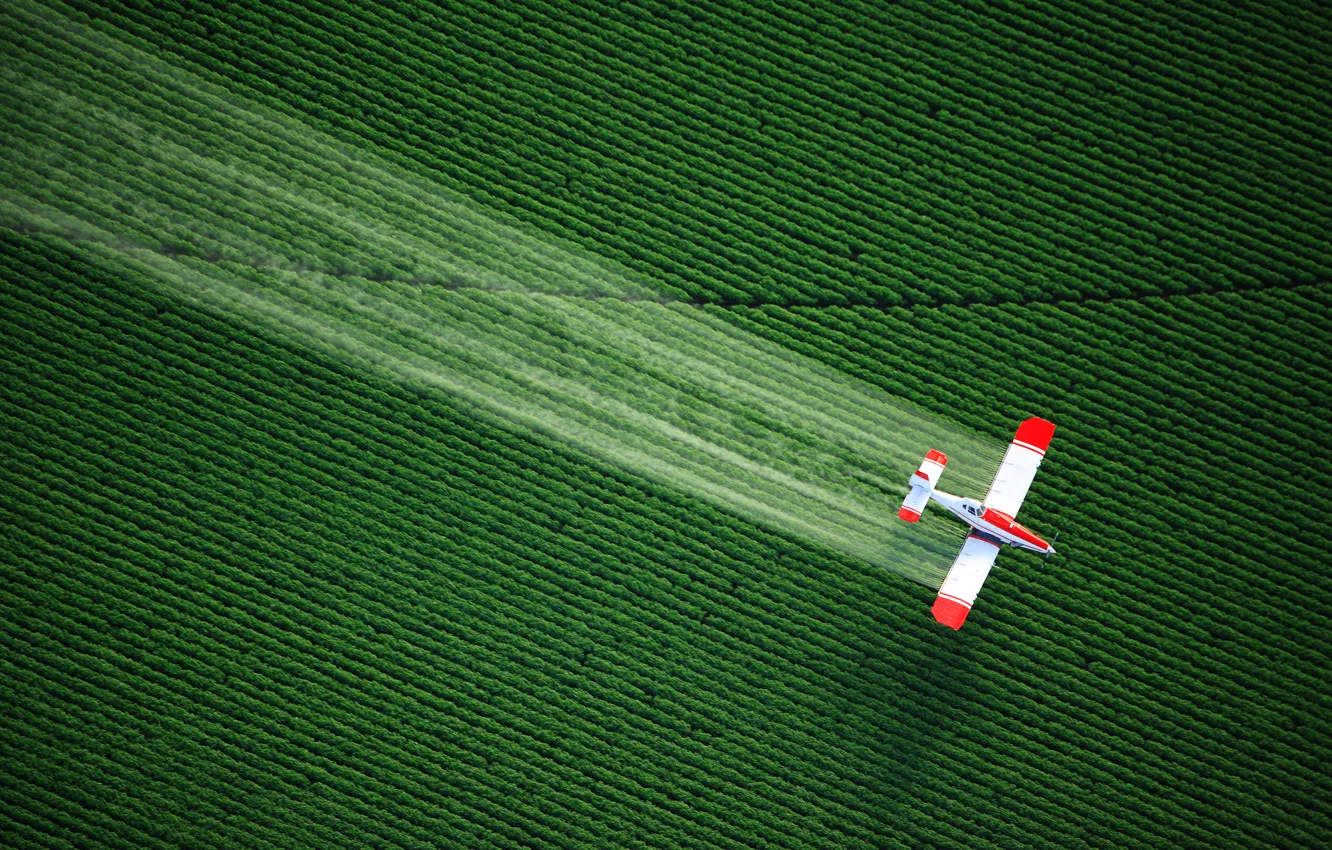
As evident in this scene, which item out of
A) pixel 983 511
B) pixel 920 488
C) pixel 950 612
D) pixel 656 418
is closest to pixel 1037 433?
pixel 983 511

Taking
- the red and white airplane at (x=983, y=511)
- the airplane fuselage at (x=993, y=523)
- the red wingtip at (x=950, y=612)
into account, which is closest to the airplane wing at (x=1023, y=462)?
the red and white airplane at (x=983, y=511)

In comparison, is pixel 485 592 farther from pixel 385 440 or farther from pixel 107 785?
pixel 107 785

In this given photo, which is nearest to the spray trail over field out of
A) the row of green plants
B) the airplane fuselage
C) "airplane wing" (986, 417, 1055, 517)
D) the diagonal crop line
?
the diagonal crop line

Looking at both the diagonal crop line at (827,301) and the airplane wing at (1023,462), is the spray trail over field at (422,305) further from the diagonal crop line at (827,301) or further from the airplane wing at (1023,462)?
the airplane wing at (1023,462)

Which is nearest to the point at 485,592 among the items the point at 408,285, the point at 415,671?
the point at 415,671

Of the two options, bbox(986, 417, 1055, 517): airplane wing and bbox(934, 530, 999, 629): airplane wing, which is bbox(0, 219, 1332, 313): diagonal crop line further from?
bbox(934, 530, 999, 629): airplane wing

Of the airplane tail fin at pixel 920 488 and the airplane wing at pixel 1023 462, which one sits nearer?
the airplane tail fin at pixel 920 488
